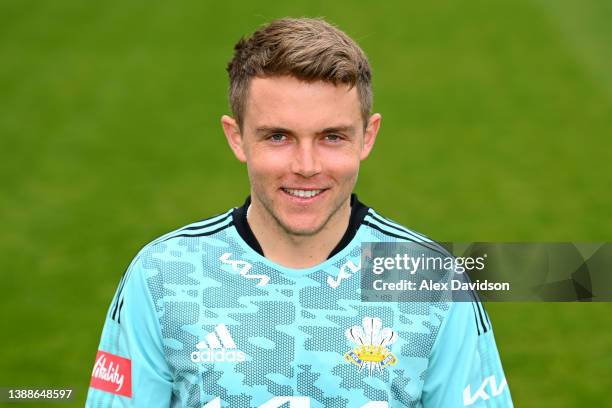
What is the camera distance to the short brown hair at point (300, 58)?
3695mm

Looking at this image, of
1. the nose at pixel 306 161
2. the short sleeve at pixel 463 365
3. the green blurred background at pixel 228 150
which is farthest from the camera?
the green blurred background at pixel 228 150

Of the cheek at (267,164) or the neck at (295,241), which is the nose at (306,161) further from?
the neck at (295,241)

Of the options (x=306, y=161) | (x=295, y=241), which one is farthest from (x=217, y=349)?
(x=306, y=161)

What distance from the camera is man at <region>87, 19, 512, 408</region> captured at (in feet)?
12.2

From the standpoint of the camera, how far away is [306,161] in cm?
366

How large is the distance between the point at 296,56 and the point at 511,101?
10491 mm

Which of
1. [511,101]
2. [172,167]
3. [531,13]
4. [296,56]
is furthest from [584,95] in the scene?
[296,56]

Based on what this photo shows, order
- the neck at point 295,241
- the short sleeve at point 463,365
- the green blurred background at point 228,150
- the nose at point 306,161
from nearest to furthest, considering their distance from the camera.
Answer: the nose at point 306,161 → the short sleeve at point 463,365 → the neck at point 295,241 → the green blurred background at point 228,150

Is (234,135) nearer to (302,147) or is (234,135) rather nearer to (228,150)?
(302,147)

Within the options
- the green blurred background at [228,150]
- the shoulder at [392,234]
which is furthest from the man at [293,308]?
the green blurred background at [228,150]

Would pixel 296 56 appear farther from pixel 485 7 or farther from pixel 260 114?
pixel 485 7

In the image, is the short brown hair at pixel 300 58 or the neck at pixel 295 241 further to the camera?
the neck at pixel 295 241

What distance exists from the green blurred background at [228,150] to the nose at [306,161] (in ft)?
13.3

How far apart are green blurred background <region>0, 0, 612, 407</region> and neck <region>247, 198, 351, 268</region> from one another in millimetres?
3873
